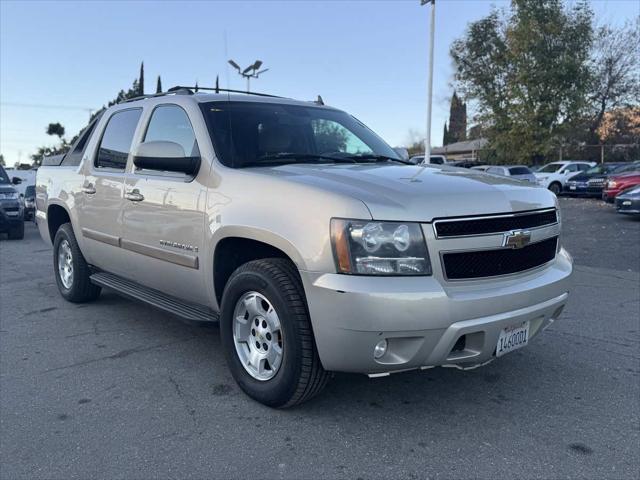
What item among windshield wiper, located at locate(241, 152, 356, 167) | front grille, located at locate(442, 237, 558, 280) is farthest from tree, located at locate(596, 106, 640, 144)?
front grille, located at locate(442, 237, 558, 280)

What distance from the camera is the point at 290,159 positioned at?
151 inches

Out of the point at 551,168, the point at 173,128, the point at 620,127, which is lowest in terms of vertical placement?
the point at 173,128

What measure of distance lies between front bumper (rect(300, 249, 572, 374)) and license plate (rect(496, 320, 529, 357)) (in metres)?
0.06

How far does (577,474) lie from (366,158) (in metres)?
2.49

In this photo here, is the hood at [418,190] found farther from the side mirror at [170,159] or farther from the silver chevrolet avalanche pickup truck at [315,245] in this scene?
the side mirror at [170,159]

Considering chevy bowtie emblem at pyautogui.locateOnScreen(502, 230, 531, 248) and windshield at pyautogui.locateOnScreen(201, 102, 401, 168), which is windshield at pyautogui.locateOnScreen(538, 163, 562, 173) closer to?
windshield at pyautogui.locateOnScreen(201, 102, 401, 168)

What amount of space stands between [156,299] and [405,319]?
2.21m

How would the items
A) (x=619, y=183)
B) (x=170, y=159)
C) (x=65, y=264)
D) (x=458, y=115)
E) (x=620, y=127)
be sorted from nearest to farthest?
(x=170, y=159)
(x=65, y=264)
(x=619, y=183)
(x=620, y=127)
(x=458, y=115)

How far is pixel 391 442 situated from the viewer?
9.60 feet

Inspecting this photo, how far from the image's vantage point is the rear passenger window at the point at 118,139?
469 cm

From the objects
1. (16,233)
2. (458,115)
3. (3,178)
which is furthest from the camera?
(458,115)

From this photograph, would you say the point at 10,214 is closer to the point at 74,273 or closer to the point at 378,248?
the point at 74,273

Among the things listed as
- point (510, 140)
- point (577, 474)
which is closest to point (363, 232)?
point (577, 474)

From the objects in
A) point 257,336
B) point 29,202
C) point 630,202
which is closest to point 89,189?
point 257,336
